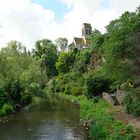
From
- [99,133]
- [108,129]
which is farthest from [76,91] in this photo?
[99,133]

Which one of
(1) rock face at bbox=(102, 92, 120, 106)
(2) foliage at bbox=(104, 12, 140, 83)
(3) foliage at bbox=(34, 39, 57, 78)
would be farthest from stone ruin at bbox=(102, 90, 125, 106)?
(3) foliage at bbox=(34, 39, 57, 78)

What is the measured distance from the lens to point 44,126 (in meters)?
37.1

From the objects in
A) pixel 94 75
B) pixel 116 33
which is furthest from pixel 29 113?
pixel 116 33

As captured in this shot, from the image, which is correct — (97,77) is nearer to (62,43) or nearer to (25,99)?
(25,99)

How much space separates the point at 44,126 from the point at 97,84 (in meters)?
20.5

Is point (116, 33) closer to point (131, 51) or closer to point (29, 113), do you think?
point (131, 51)

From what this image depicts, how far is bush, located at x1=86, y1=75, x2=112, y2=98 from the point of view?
183 feet

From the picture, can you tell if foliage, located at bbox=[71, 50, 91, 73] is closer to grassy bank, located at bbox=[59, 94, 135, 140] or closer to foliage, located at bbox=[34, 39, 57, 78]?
foliage, located at bbox=[34, 39, 57, 78]

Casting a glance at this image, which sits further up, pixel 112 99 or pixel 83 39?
pixel 83 39

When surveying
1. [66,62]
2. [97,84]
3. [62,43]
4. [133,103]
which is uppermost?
[62,43]

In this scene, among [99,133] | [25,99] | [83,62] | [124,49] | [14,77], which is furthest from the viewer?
[83,62]

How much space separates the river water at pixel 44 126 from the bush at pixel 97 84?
357 inches

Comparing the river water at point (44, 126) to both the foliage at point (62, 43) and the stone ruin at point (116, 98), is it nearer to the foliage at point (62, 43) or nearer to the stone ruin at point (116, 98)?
the stone ruin at point (116, 98)

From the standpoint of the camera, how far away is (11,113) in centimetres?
4622
